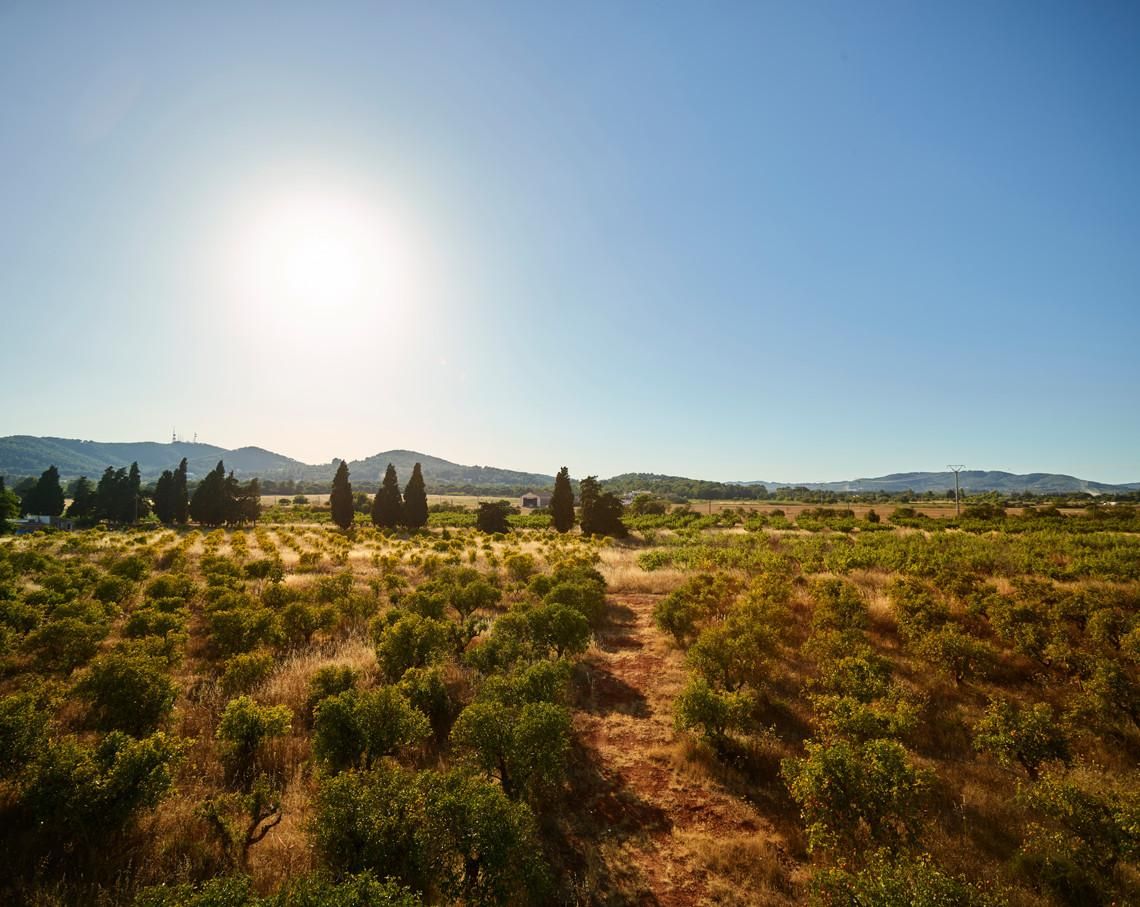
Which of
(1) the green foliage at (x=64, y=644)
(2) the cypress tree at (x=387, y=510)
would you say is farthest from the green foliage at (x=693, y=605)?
(2) the cypress tree at (x=387, y=510)

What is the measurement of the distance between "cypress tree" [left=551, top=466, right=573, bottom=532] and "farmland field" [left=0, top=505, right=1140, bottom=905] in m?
35.5

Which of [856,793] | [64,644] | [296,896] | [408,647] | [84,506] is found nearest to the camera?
[296,896]

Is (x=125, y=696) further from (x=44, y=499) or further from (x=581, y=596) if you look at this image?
(x=44, y=499)

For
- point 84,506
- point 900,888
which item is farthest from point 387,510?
point 900,888

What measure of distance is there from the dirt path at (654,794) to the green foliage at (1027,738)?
484 cm

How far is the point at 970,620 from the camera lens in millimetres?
16734

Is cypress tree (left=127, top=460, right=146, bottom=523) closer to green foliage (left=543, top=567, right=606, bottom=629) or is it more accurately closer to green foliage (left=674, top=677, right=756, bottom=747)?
green foliage (left=543, top=567, right=606, bottom=629)

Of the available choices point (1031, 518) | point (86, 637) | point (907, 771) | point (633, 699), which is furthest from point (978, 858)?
point (1031, 518)

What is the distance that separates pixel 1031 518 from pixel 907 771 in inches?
2478

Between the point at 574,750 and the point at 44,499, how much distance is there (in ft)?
311

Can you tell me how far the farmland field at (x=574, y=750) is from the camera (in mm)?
6250

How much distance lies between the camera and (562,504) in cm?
5512

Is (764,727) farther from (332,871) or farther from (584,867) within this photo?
(332,871)

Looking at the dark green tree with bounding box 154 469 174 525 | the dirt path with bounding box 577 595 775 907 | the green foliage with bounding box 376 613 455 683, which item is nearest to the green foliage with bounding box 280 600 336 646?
the green foliage with bounding box 376 613 455 683
